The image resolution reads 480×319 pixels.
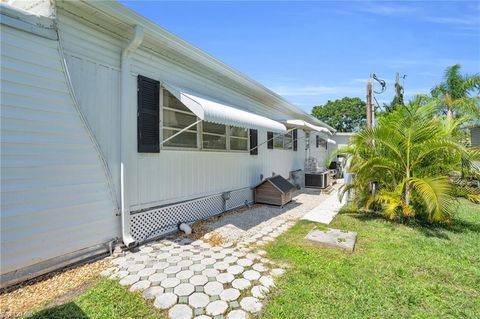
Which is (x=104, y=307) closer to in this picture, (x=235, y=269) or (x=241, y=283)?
(x=241, y=283)

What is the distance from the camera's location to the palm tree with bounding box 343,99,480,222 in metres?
5.68

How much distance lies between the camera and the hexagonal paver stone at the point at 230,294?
2.95 meters

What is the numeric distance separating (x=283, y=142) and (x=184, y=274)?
8711 millimetres

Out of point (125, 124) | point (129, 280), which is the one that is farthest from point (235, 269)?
point (125, 124)

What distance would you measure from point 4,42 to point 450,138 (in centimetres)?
815

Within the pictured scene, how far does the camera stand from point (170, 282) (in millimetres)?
3246

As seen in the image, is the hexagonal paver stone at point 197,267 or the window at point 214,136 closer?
the hexagonal paver stone at point 197,267

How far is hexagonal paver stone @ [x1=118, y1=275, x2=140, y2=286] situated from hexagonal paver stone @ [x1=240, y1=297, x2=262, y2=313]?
1463mm

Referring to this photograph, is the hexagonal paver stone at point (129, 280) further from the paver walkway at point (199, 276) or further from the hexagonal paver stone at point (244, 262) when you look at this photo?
the hexagonal paver stone at point (244, 262)

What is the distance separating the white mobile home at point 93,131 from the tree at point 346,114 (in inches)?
1628

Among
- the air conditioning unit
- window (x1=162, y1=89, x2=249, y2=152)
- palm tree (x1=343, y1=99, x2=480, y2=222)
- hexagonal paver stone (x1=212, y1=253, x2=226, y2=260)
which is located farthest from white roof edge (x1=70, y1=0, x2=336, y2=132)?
the air conditioning unit

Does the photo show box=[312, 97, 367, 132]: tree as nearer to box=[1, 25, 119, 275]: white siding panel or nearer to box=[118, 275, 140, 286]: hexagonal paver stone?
box=[1, 25, 119, 275]: white siding panel

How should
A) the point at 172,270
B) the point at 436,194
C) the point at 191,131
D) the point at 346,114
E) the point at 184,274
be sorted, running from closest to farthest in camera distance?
the point at 184,274, the point at 172,270, the point at 436,194, the point at 191,131, the point at 346,114

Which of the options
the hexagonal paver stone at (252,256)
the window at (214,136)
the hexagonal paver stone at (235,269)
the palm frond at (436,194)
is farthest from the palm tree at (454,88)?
the hexagonal paver stone at (235,269)
